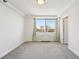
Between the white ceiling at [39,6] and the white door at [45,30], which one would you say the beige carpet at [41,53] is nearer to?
the white ceiling at [39,6]

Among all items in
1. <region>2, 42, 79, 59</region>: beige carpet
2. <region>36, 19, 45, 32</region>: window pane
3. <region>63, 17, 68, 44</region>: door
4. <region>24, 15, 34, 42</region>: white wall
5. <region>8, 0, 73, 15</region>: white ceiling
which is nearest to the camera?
<region>2, 42, 79, 59</region>: beige carpet

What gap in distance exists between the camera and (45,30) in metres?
11.4

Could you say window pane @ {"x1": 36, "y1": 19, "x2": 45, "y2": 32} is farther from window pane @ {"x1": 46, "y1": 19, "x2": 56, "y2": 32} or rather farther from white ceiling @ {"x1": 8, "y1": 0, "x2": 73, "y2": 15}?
white ceiling @ {"x1": 8, "y1": 0, "x2": 73, "y2": 15}

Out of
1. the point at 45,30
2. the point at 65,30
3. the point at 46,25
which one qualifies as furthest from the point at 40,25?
the point at 65,30

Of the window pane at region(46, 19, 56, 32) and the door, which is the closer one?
the door

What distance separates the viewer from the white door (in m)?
11.1

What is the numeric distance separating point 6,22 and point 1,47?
1229 mm

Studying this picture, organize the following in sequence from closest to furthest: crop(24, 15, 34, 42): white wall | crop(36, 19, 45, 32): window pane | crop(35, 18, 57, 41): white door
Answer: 1. crop(24, 15, 34, 42): white wall
2. crop(35, 18, 57, 41): white door
3. crop(36, 19, 45, 32): window pane

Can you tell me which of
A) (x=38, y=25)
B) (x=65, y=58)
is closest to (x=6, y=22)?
(x=65, y=58)

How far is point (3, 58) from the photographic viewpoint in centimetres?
488

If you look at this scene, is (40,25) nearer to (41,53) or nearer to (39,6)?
(39,6)

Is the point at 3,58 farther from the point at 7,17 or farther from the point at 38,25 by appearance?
the point at 38,25

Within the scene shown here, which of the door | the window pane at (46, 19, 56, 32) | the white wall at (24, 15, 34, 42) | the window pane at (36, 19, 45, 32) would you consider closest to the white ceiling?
the door

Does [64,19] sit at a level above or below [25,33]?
above
